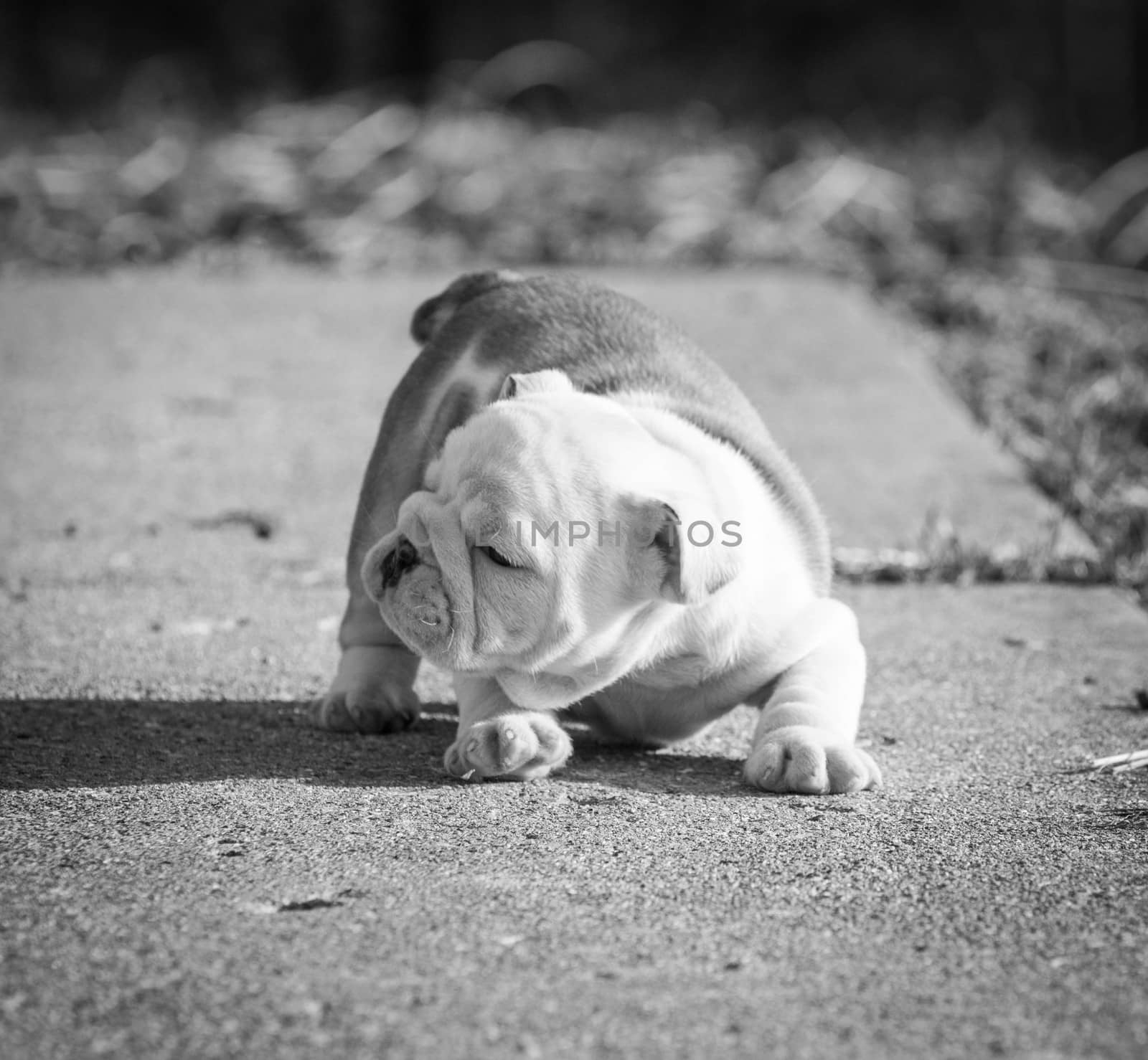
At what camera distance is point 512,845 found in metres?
2.62

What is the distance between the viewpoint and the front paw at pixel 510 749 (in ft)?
9.45

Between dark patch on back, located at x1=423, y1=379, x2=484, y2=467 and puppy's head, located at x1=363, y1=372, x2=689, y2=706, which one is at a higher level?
dark patch on back, located at x1=423, y1=379, x2=484, y2=467

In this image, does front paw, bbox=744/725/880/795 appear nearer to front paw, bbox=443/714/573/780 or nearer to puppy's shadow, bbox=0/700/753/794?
puppy's shadow, bbox=0/700/753/794

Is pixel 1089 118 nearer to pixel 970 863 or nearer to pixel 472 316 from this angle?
pixel 472 316

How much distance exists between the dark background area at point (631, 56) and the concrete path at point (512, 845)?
7.92m

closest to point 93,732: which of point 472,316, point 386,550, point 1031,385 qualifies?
point 386,550

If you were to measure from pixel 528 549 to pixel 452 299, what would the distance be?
125 cm

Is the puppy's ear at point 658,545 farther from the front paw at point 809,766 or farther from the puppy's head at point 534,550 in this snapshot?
the front paw at point 809,766

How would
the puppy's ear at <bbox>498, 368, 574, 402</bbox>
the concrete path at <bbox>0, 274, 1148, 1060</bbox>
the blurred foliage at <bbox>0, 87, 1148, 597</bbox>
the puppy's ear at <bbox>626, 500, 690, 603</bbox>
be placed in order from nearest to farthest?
the concrete path at <bbox>0, 274, 1148, 1060</bbox> < the puppy's ear at <bbox>626, 500, 690, 603</bbox> < the puppy's ear at <bbox>498, 368, 574, 402</bbox> < the blurred foliage at <bbox>0, 87, 1148, 597</bbox>

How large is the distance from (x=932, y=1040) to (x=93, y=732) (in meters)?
1.76

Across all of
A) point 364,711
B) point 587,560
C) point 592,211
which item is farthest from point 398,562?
point 592,211

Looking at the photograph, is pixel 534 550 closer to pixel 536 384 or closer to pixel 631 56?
pixel 536 384

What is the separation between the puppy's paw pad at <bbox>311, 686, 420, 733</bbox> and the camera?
128 inches

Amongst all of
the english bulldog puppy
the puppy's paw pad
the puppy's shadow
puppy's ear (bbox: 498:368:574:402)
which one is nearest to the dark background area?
the english bulldog puppy
